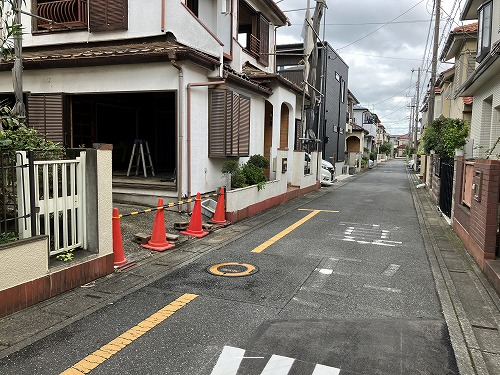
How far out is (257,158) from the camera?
12.8 meters

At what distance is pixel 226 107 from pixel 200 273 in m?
5.87

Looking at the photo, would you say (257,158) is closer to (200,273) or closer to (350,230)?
(350,230)

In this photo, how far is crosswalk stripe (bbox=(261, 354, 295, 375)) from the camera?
3285mm

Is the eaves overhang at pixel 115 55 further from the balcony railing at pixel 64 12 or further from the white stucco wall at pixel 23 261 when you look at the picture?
the white stucco wall at pixel 23 261

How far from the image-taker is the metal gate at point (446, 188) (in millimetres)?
11164

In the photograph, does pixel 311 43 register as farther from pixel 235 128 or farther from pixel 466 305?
pixel 466 305

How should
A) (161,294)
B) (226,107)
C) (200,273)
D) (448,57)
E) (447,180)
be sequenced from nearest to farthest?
1. (161,294)
2. (200,273)
3. (226,107)
4. (447,180)
5. (448,57)

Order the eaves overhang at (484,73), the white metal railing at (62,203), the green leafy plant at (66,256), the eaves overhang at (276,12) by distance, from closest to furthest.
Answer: the white metal railing at (62,203), the green leafy plant at (66,256), the eaves overhang at (484,73), the eaves overhang at (276,12)

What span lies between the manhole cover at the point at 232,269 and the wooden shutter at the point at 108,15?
7518 millimetres

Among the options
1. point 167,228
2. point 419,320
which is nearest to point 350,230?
point 167,228

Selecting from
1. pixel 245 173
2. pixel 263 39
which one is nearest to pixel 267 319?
pixel 245 173

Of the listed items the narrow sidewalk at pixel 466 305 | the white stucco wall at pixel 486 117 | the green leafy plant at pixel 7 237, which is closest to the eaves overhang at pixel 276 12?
the white stucco wall at pixel 486 117

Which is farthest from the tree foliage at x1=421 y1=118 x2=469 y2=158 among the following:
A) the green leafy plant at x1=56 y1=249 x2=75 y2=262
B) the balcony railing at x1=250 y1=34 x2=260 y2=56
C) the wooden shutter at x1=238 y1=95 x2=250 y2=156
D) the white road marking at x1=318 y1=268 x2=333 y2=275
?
the green leafy plant at x1=56 y1=249 x2=75 y2=262

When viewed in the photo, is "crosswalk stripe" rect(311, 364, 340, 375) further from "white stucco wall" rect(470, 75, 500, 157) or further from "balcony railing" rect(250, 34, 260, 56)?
"balcony railing" rect(250, 34, 260, 56)
